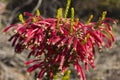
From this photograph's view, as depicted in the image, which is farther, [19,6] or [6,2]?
[6,2]

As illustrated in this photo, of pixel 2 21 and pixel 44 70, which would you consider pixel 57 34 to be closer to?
pixel 44 70

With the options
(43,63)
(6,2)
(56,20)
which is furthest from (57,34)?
(6,2)

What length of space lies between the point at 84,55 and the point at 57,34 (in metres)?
0.28

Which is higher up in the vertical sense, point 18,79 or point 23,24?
point 23,24

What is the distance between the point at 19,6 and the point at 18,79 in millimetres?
4764

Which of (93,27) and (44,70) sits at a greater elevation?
(93,27)

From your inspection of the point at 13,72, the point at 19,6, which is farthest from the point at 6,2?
the point at 13,72

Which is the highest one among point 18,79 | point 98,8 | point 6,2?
point 6,2

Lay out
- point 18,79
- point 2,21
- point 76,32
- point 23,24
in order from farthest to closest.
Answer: point 2,21
point 18,79
point 23,24
point 76,32

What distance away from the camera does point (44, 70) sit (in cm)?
344

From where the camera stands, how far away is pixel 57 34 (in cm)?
321

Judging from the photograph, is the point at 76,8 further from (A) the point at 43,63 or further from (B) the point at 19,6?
(A) the point at 43,63

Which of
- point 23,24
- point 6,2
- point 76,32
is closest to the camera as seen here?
point 76,32

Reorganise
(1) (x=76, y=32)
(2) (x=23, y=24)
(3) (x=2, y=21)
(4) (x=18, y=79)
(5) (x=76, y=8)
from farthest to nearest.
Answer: (5) (x=76, y=8), (3) (x=2, y=21), (4) (x=18, y=79), (2) (x=23, y=24), (1) (x=76, y=32)
